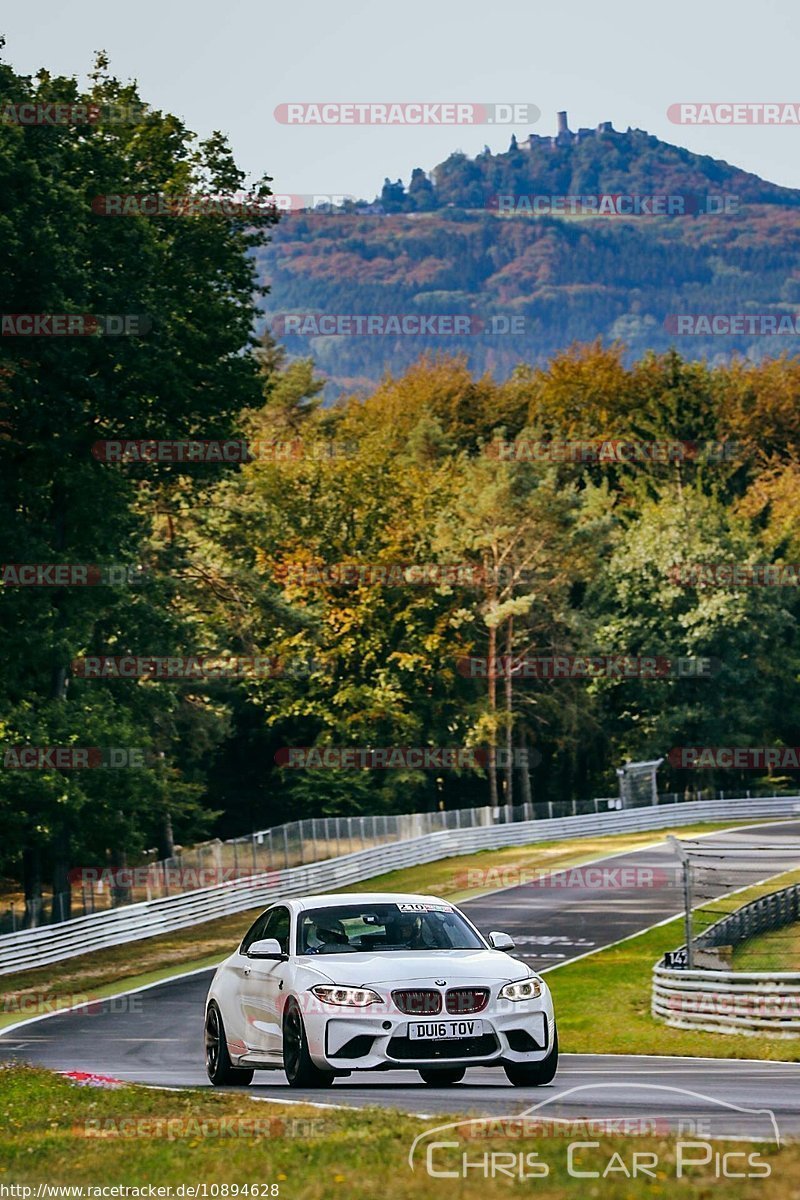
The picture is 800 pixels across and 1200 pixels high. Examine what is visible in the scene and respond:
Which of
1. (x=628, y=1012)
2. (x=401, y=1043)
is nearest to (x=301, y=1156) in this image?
(x=401, y=1043)

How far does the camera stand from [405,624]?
269 feet

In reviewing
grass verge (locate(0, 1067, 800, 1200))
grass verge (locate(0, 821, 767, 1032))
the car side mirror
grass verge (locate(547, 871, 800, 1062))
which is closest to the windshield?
the car side mirror

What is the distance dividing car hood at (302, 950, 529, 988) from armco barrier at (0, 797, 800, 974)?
88.2ft

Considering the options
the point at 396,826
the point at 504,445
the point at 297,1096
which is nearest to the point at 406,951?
the point at 297,1096

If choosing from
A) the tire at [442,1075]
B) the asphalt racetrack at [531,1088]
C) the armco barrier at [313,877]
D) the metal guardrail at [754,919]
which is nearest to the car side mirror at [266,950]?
the asphalt racetrack at [531,1088]

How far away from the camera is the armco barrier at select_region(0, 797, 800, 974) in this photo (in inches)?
1660

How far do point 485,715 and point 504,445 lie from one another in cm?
1463

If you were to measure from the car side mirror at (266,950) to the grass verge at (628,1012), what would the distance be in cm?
980

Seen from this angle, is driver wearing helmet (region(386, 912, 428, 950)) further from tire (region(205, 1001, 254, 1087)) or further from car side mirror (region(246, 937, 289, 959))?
tire (region(205, 1001, 254, 1087))

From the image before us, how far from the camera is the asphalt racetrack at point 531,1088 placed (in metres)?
14.0

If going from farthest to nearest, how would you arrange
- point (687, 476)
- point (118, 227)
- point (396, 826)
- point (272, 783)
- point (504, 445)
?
point (687, 476) < point (504, 445) < point (272, 783) < point (396, 826) < point (118, 227)

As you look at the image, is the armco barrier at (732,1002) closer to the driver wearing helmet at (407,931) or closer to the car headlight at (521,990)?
the driver wearing helmet at (407,931)

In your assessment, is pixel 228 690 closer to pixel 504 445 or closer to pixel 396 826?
pixel 396 826

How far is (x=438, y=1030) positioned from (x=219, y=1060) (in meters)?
3.30
